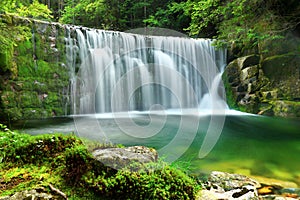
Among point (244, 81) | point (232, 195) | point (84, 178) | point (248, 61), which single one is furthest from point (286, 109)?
point (84, 178)

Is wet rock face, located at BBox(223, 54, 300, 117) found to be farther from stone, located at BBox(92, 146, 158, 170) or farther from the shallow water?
stone, located at BBox(92, 146, 158, 170)

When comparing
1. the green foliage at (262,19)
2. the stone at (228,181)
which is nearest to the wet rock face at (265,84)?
the green foliage at (262,19)

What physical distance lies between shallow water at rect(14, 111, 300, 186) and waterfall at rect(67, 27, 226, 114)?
5.26 ft

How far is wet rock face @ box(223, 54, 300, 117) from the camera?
32.2ft

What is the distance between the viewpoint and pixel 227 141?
21.1ft

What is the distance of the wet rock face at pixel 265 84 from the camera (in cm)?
982

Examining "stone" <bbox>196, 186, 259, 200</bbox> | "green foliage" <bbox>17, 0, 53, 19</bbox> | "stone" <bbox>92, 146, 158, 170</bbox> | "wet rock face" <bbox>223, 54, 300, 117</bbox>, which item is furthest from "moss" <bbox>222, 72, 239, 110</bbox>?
"stone" <bbox>92, 146, 158, 170</bbox>

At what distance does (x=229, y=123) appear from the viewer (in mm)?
8992

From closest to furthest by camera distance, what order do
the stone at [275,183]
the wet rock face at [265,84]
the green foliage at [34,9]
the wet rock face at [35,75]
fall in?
the stone at [275,183], the green foliage at [34,9], the wet rock face at [35,75], the wet rock face at [265,84]

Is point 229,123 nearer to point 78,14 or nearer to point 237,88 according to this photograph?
point 237,88

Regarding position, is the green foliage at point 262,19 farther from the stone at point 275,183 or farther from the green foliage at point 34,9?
the green foliage at point 34,9

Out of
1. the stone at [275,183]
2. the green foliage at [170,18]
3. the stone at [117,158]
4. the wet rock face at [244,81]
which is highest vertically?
the green foliage at [170,18]

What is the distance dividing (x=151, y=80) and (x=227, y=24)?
4.84m

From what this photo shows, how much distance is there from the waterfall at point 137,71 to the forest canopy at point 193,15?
6.31ft
